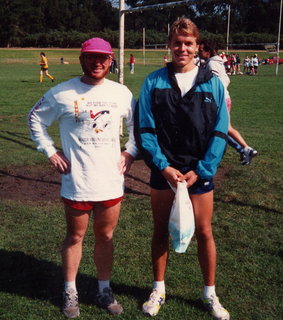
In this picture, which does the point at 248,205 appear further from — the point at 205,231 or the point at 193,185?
the point at 193,185

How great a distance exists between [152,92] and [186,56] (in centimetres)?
33

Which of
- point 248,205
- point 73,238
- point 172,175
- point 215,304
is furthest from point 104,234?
point 248,205

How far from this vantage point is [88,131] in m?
2.94

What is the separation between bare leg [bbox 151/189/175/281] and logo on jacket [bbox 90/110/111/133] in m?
0.58

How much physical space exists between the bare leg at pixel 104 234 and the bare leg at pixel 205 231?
1.84 feet

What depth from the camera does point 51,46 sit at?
7219 cm

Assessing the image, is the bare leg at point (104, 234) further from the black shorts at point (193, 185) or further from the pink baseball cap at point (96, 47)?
the pink baseball cap at point (96, 47)

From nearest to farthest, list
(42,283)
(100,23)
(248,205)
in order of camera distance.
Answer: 1. (42,283)
2. (248,205)
3. (100,23)

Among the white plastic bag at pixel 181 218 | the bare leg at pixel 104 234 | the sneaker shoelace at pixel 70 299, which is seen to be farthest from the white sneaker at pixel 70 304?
the white plastic bag at pixel 181 218

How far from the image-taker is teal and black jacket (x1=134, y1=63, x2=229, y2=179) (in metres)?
2.89

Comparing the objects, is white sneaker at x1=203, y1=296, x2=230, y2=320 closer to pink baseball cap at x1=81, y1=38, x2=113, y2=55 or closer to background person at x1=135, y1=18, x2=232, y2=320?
background person at x1=135, y1=18, x2=232, y2=320

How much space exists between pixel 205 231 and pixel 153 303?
2.19ft

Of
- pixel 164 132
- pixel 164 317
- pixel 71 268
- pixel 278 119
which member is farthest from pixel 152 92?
pixel 278 119

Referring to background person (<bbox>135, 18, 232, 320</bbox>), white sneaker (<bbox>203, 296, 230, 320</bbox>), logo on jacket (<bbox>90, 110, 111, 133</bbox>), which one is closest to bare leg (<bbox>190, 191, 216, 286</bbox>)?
background person (<bbox>135, 18, 232, 320</bbox>)
